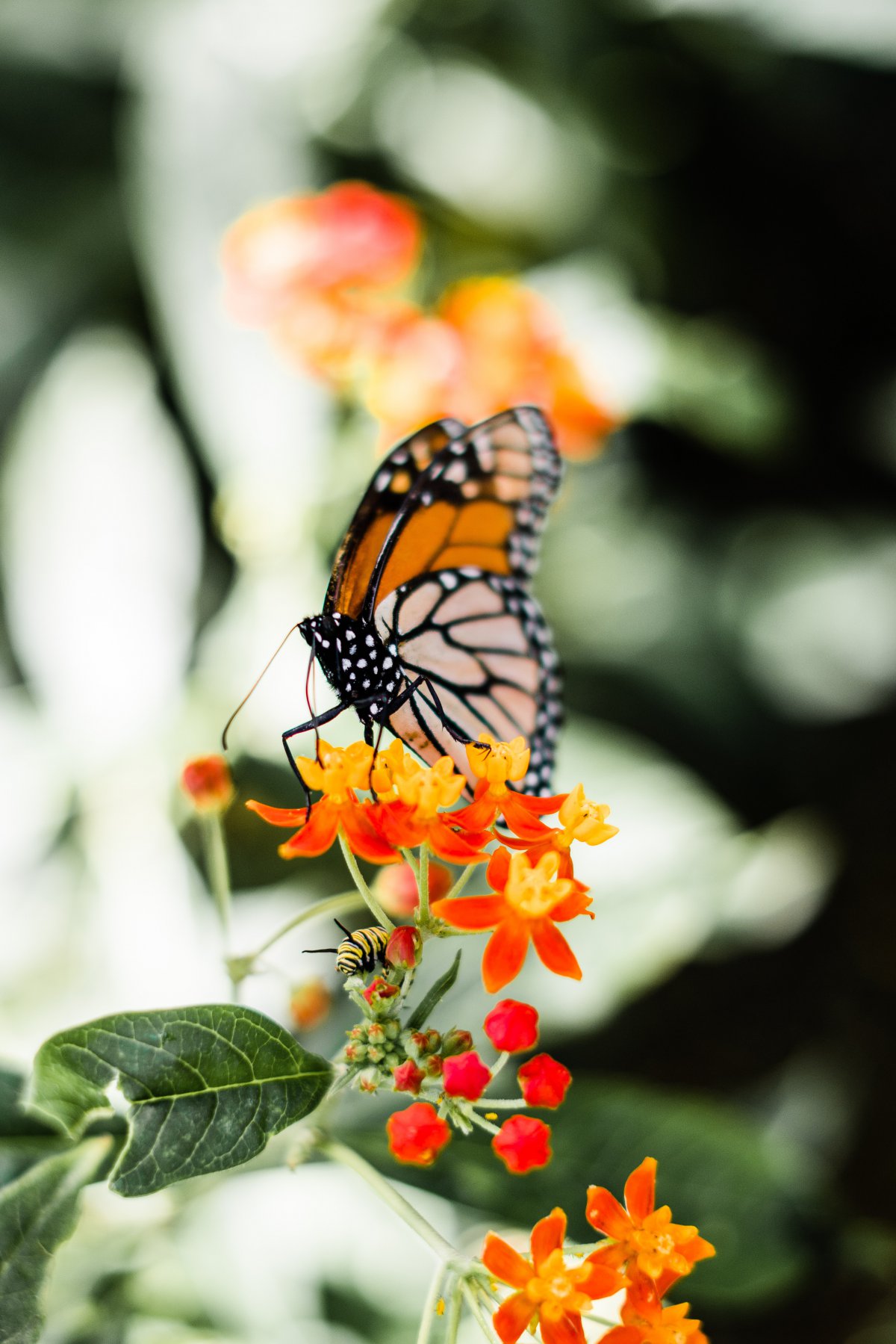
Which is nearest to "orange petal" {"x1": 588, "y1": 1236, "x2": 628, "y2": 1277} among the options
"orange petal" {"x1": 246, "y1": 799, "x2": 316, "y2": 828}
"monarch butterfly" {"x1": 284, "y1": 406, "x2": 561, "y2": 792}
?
"orange petal" {"x1": 246, "y1": 799, "x2": 316, "y2": 828}

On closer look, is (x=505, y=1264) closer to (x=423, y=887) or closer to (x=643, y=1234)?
(x=643, y=1234)

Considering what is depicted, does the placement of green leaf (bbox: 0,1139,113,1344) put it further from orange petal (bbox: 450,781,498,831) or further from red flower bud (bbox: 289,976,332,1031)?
orange petal (bbox: 450,781,498,831)

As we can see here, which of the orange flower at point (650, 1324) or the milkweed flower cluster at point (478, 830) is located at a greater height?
the milkweed flower cluster at point (478, 830)

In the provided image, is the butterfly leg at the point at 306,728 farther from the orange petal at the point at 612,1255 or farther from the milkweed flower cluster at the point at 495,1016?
the orange petal at the point at 612,1255

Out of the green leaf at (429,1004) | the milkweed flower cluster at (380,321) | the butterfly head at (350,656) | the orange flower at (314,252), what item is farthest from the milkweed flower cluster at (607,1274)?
the orange flower at (314,252)

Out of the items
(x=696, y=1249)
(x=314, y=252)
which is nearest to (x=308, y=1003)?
(x=696, y=1249)
